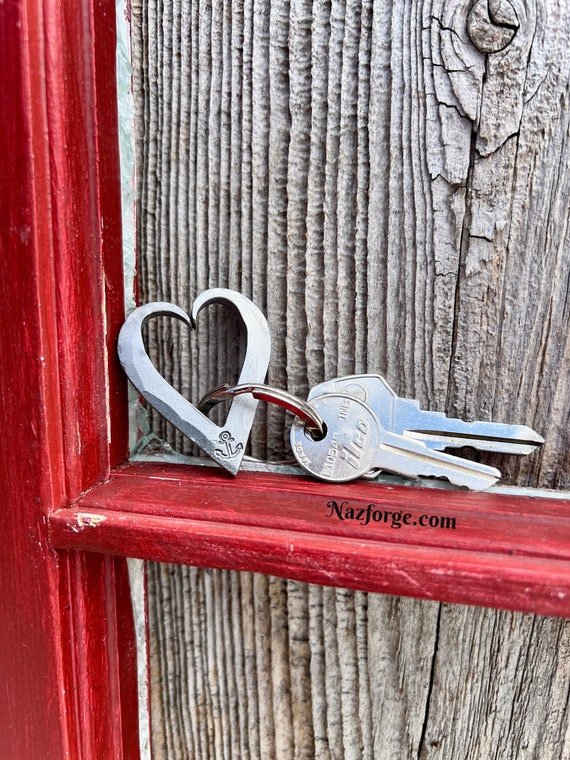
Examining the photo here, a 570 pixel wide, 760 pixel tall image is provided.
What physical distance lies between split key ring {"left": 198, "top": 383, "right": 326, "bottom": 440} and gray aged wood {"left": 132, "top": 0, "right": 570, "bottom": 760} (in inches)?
2.9

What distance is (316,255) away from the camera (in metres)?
0.62

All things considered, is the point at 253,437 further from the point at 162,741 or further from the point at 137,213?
the point at 162,741

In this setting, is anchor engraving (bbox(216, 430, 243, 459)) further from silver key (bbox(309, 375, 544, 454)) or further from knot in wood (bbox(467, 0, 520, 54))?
knot in wood (bbox(467, 0, 520, 54))

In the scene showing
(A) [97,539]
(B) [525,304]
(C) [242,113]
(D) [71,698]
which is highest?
(C) [242,113]

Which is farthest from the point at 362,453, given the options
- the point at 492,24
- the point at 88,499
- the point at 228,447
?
the point at 492,24

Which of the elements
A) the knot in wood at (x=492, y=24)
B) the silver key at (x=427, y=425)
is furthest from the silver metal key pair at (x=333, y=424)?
the knot in wood at (x=492, y=24)

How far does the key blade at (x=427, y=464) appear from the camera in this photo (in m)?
0.55

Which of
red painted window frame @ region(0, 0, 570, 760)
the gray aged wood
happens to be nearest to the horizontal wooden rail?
red painted window frame @ region(0, 0, 570, 760)

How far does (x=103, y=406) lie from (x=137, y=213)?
24cm

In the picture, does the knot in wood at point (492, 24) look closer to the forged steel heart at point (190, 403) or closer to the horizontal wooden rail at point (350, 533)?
the forged steel heart at point (190, 403)

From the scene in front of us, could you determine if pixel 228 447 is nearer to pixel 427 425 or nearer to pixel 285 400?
pixel 285 400

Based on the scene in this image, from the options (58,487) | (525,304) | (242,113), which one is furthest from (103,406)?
(525,304)

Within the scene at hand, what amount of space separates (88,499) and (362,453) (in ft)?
0.93

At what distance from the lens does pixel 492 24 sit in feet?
1.79
